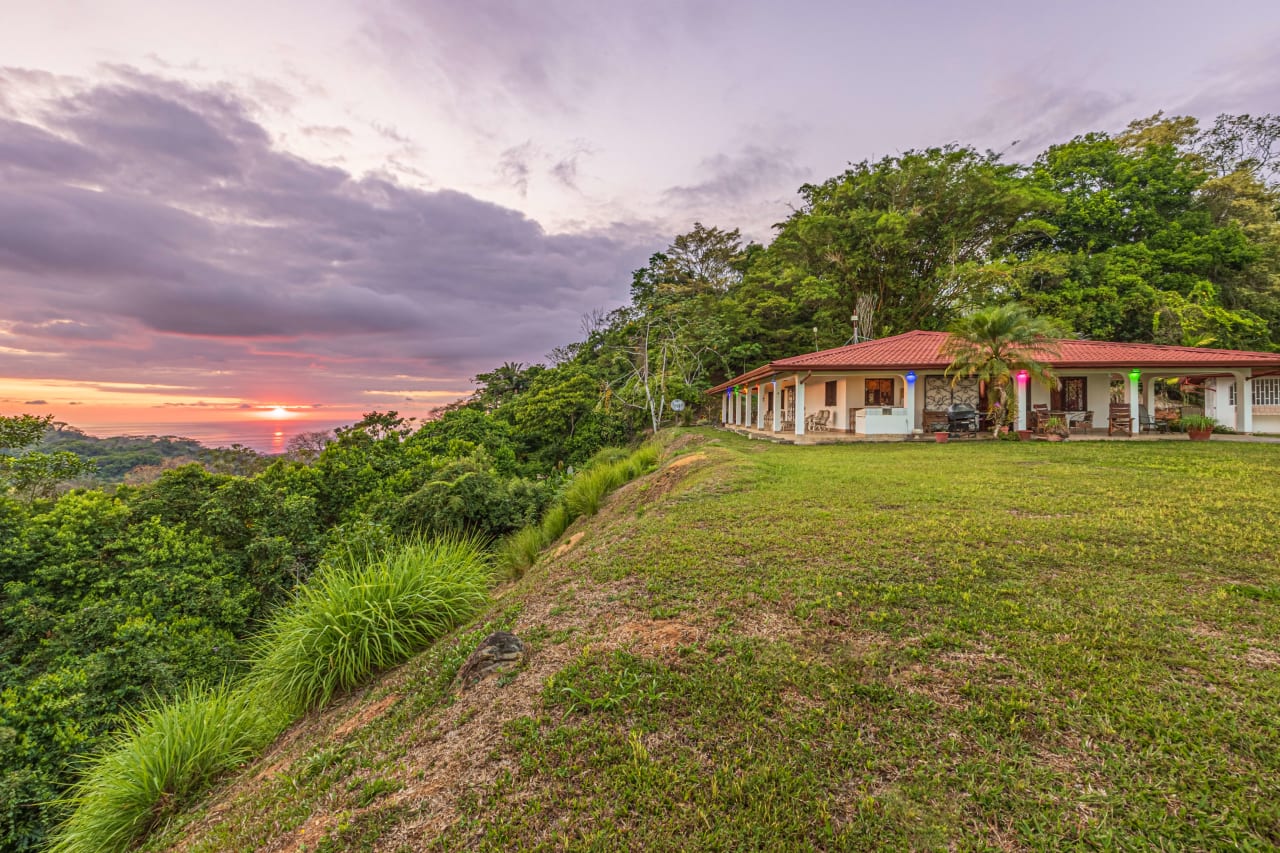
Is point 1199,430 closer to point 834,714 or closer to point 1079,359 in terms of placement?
point 1079,359

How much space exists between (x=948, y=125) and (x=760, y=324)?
47.8 ft

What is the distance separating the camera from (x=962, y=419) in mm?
15070

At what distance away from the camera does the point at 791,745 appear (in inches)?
83.7

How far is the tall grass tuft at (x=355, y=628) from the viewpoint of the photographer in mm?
3717

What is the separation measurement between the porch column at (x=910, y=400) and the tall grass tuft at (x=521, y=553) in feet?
41.4

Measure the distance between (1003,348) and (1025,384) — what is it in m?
1.44

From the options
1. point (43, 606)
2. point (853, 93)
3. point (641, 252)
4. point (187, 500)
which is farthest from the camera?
point (641, 252)

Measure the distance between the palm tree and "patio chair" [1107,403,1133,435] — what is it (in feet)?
7.05

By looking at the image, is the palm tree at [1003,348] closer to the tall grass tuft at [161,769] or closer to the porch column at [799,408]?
the porch column at [799,408]

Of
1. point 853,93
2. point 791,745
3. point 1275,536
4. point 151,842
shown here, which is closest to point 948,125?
point 853,93

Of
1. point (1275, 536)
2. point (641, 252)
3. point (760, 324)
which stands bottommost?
Answer: point (1275, 536)

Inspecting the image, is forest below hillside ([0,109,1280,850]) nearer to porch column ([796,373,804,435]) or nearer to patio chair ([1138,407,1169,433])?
patio chair ([1138,407,1169,433])

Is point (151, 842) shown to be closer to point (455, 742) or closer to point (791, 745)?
point (455, 742)

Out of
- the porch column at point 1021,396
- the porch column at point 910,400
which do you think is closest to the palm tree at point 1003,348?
the porch column at point 1021,396
